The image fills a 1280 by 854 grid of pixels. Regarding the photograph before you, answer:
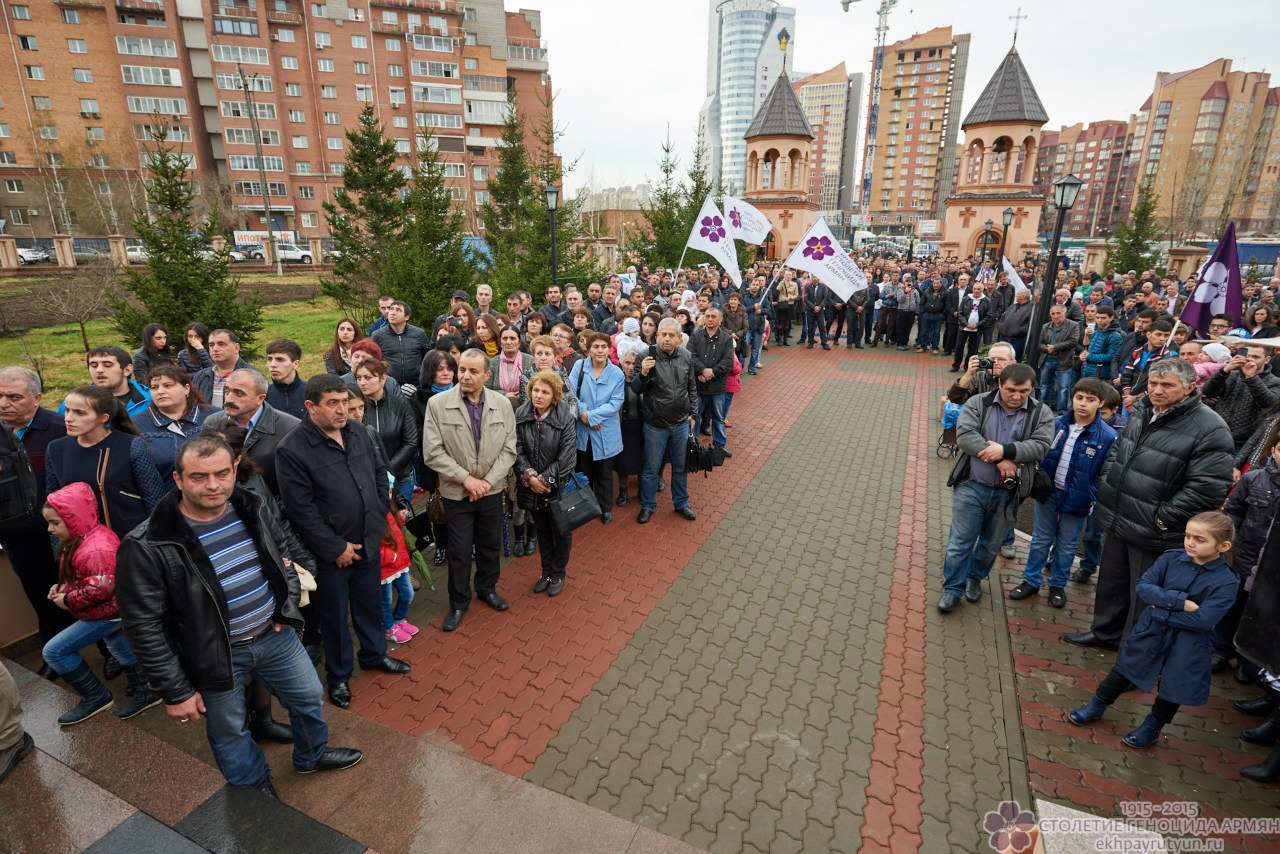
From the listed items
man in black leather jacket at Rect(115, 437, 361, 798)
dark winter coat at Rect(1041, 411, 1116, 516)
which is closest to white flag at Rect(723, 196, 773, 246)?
dark winter coat at Rect(1041, 411, 1116, 516)

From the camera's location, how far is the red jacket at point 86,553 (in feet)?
11.0

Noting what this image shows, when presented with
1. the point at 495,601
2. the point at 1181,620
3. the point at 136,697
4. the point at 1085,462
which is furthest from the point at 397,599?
the point at 1085,462

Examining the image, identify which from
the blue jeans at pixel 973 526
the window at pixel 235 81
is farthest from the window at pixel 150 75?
the blue jeans at pixel 973 526

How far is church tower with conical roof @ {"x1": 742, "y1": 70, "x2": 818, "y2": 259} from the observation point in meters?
30.8

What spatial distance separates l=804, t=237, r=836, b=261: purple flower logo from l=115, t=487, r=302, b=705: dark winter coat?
1088cm

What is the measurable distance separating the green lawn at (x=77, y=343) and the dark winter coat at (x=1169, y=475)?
1267 cm

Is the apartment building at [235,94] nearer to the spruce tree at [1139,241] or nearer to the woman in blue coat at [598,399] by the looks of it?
the spruce tree at [1139,241]

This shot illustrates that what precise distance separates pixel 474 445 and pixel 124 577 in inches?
93.6

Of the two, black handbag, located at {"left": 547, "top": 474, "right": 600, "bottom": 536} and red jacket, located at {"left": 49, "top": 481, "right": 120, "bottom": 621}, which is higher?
red jacket, located at {"left": 49, "top": 481, "right": 120, "bottom": 621}

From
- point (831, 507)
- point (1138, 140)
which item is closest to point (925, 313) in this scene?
point (831, 507)

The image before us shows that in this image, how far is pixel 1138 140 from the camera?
313 ft

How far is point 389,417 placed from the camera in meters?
5.07

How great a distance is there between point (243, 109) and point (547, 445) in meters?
67.4

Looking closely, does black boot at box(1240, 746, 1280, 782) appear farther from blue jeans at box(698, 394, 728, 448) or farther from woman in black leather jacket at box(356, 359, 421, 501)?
woman in black leather jacket at box(356, 359, 421, 501)
